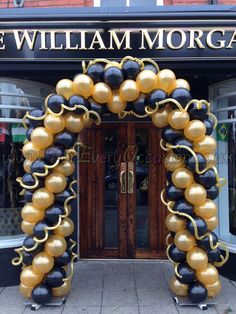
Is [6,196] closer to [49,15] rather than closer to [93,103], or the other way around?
[93,103]

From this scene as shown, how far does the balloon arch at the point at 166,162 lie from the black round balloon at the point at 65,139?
11mm

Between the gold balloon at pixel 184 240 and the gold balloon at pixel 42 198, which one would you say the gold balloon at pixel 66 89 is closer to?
the gold balloon at pixel 42 198

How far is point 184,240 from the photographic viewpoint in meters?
4.31

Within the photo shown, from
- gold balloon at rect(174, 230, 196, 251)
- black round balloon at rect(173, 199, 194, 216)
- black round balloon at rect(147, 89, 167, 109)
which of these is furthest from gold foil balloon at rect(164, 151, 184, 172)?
gold balloon at rect(174, 230, 196, 251)

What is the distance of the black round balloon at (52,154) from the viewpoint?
431 centimetres

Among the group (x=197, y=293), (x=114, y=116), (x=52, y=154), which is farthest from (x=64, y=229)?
(x=114, y=116)

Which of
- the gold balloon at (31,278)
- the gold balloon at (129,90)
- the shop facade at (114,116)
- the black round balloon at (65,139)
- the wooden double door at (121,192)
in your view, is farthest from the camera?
the wooden double door at (121,192)

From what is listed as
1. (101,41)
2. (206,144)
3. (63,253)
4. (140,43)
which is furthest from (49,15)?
(63,253)

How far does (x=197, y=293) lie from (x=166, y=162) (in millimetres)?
Answer: 1529

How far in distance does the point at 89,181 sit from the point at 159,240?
1479 mm

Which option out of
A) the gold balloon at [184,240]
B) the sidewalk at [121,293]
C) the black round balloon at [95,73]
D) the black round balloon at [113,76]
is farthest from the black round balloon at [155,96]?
the sidewalk at [121,293]

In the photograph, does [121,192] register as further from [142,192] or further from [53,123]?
[53,123]

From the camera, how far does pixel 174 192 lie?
4.39 meters

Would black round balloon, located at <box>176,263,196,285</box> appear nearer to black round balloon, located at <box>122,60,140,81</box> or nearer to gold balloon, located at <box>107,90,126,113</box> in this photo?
gold balloon, located at <box>107,90,126,113</box>
